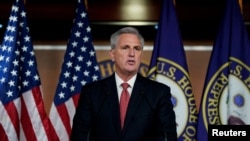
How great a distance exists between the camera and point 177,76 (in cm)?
338

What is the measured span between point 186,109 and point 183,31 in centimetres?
80

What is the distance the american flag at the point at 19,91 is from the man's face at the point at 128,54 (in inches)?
56.1

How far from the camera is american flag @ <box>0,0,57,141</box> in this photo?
3291 millimetres

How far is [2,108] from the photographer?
329 cm

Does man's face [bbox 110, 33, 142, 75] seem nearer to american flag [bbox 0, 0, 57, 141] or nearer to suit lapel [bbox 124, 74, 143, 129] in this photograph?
suit lapel [bbox 124, 74, 143, 129]

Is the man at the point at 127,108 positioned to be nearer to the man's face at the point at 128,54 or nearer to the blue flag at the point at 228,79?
the man's face at the point at 128,54

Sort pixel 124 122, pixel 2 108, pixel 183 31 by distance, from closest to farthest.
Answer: pixel 124 122, pixel 2 108, pixel 183 31

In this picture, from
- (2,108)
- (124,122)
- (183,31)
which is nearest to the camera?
(124,122)

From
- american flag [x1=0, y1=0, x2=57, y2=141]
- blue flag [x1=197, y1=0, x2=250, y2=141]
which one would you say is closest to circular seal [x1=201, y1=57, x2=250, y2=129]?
blue flag [x1=197, y1=0, x2=250, y2=141]

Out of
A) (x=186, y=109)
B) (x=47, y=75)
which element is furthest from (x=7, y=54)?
(x=186, y=109)

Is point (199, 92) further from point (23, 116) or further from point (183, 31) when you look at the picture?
point (23, 116)

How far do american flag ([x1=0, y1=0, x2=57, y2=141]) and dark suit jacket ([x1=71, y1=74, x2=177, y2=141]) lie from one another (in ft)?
4.48

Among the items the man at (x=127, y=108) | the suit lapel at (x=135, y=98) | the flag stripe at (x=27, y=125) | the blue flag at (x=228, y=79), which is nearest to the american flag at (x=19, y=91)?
the flag stripe at (x=27, y=125)

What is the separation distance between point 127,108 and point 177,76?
1.44 m
